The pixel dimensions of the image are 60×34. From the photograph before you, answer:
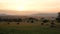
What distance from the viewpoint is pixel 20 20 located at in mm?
40281

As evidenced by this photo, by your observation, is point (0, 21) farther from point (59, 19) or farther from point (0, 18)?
point (59, 19)

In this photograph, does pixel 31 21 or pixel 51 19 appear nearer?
pixel 51 19

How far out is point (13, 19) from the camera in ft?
132

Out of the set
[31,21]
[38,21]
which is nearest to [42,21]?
[38,21]

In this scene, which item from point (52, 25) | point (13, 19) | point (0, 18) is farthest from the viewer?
point (13, 19)

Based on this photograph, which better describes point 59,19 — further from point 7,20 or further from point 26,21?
point 7,20

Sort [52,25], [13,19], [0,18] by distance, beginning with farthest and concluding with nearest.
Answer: [13,19], [0,18], [52,25]

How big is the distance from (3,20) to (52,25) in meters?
12.8

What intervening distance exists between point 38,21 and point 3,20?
7.43 m

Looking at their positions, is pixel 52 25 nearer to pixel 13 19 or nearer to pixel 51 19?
pixel 51 19

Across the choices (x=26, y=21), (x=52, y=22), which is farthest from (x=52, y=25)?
(x=26, y=21)

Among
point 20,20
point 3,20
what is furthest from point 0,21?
point 20,20

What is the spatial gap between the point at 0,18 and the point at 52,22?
11711 millimetres

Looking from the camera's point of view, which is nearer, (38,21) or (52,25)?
(52,25)
